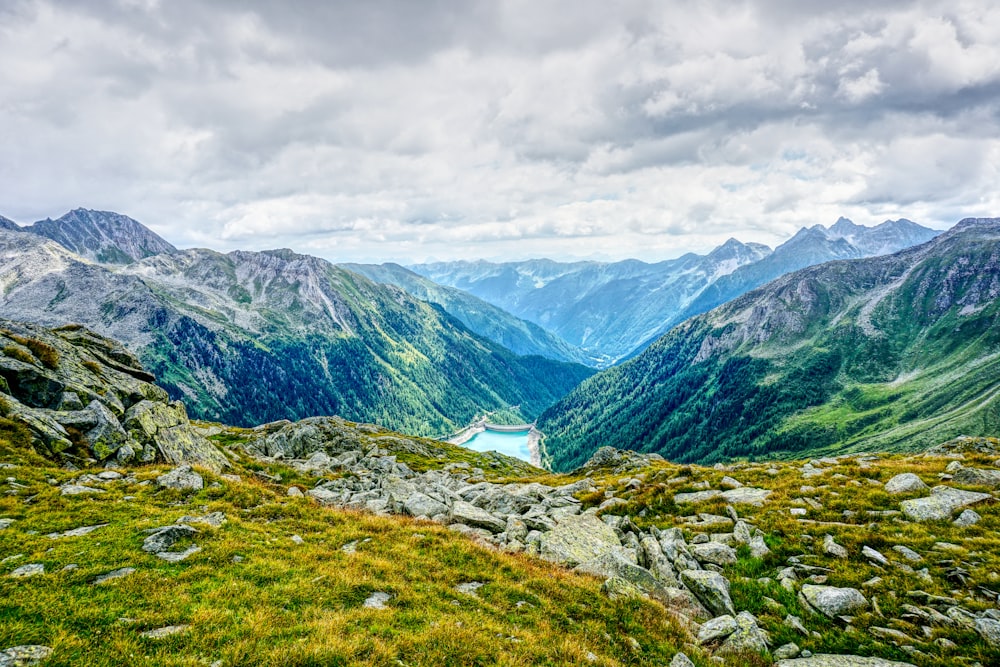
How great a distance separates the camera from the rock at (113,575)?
13.1 metres

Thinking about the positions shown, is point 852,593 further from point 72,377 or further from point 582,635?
point 72,377

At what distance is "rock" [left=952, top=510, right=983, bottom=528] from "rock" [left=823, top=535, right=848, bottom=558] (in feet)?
18.5

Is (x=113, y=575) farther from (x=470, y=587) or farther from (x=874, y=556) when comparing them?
(x=874, y=556)

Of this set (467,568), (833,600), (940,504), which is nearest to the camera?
(833,600)

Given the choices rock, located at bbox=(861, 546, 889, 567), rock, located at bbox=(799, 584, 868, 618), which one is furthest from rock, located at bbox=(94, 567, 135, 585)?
rock, located at bbox=(861, 546, 889, 567)

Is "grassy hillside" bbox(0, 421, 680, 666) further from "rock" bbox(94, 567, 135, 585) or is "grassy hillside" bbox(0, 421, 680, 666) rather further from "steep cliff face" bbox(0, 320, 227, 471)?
"steep cliff face" bbox(0, 320, 227, 471)

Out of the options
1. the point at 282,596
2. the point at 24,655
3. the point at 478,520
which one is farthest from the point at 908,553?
the point at 24,655

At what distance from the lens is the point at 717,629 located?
14.7 metres

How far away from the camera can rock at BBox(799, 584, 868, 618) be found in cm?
1506

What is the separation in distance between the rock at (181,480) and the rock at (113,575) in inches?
432

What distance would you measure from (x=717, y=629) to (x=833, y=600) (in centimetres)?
473

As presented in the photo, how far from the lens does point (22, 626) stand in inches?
393

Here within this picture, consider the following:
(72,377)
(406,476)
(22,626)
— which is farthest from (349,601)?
(406,476)

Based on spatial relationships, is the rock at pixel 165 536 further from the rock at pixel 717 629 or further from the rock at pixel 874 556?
the rock at pixel 874 556
